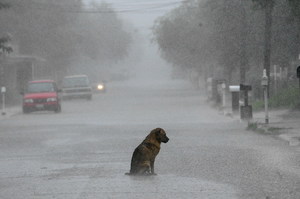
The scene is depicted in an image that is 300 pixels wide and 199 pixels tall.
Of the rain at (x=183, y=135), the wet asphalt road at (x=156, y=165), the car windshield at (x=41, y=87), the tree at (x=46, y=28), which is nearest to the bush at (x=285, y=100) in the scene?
the rain at (x=183, y=135)

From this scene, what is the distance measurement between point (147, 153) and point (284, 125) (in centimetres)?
1216

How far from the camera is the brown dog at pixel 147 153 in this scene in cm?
1195

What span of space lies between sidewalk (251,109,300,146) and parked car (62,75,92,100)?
29.5m

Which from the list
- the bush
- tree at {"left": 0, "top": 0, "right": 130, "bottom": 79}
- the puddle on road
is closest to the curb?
the puddle on road

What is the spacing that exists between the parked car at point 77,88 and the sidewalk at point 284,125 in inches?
1162

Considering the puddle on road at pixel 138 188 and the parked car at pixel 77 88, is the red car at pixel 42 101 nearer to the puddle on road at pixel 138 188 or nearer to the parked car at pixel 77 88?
the parked car at pixel 77 88

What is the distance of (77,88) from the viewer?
5922cm

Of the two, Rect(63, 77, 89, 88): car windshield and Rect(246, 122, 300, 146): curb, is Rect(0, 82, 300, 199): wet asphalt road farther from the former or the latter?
Rect(63, 77, 89, 88): car windshield

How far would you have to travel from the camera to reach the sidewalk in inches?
766

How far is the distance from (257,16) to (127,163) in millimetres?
27342

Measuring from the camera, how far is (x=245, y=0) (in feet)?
135

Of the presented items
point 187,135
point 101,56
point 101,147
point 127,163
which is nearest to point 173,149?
point 101,147

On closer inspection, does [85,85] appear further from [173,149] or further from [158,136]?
[158,136]

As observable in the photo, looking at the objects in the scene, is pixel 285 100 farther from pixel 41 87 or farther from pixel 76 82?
pixel 76 82
